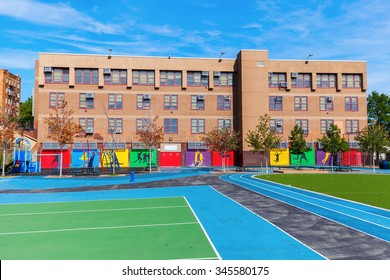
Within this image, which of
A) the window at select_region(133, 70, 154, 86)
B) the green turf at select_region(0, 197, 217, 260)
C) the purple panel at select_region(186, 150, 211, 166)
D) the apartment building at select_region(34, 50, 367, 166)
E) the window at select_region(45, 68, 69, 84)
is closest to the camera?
the green turf at select_region(0, 197, 217, 260)

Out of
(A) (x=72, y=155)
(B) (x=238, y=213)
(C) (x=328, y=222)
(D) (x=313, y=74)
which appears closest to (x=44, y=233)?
(B) (x=238, y=213)

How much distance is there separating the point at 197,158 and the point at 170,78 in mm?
14729

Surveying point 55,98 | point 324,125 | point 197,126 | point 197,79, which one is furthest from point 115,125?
point 324,125

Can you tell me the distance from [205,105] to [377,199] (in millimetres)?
39180

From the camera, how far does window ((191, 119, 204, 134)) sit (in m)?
52.3

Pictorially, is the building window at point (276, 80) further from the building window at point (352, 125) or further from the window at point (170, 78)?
the window at point (170, 78)

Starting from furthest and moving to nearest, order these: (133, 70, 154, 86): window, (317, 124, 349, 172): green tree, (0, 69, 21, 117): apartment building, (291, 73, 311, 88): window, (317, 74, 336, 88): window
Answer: (0, 69, 21, 117): apartment building → (317, 74, 336, 88): window → (291, 73, 311, 88): window → (133, 70, 154, 86): window → (317, 124, 349, 172): green tree

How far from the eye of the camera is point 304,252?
25.2 ft

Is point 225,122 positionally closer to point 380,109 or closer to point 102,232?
point 102,232

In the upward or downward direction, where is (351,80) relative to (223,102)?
upward

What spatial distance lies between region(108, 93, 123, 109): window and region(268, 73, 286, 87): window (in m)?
Answer: 26.5

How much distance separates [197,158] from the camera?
51969 millimetres

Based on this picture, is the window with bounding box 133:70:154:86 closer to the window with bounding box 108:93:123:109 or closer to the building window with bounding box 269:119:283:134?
the window with bounding box 108:93:123:109

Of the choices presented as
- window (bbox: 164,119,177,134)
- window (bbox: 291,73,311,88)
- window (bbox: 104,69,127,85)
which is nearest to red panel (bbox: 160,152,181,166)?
window (bbox: 164,119,177,134)
